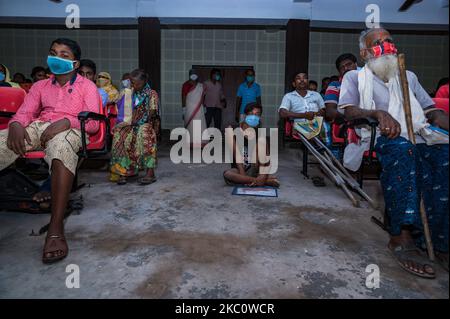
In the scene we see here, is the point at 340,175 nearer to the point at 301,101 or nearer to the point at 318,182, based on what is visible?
the point at 318,182

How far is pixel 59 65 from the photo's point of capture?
2.19m

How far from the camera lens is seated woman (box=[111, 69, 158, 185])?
143 inches

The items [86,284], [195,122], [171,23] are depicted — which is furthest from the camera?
[171,23]

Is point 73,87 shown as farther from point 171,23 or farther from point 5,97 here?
point 171,23

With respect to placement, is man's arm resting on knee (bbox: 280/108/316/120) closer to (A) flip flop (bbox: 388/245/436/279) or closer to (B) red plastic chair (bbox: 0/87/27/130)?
(A) flip flop (bbox: 388/245/436/279)

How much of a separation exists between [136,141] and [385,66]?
2537 mm

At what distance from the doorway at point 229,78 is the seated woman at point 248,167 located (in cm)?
514

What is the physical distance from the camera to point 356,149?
7.95 ft

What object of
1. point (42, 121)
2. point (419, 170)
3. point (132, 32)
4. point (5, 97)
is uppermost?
point (132, 32)

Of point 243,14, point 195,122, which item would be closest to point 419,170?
point 195,122

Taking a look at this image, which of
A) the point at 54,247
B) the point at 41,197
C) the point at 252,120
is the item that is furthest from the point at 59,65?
the point at 252,120

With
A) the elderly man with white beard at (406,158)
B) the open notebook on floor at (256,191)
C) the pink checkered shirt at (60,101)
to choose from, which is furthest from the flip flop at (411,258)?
the pink checkered shirt at (60,101)
